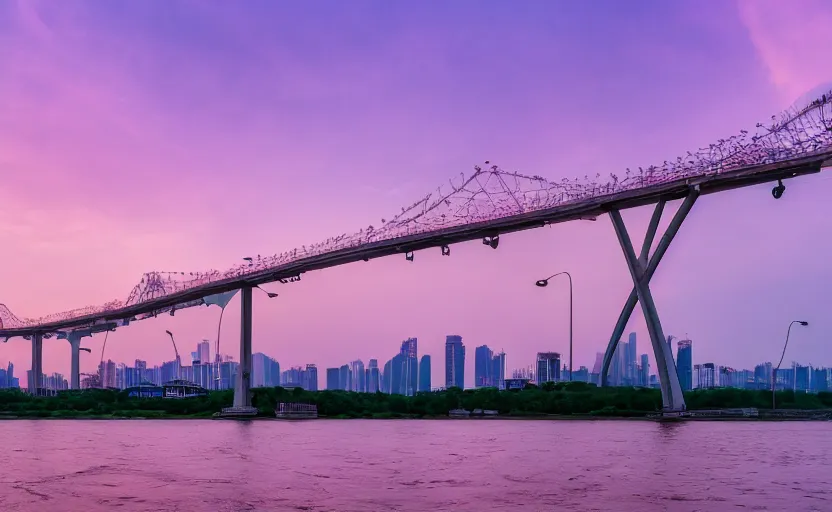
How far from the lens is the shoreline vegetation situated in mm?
65562

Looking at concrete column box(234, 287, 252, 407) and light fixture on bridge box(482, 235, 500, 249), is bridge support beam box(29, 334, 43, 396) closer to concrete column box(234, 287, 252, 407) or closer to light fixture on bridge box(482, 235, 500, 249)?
concrete column box(234, 287, 252, 407)

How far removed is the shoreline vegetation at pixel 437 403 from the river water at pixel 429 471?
16293mm

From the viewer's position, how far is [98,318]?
105m

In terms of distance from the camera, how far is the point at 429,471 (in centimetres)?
2897

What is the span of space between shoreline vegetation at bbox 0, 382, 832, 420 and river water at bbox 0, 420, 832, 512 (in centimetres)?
1629

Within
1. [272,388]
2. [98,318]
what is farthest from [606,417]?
[98,318]

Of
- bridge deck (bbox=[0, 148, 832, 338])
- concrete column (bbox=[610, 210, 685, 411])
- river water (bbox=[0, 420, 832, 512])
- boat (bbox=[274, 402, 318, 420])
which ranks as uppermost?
bridge deck (bbox=[0, 148, 832, 338])

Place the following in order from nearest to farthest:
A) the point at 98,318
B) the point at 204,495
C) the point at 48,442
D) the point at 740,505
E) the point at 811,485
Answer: the point at 740,505
the point at 204,495
the point at 811,485
the point at 48,442
the point at 98,318

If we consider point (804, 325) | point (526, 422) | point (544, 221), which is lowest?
point (526, 422)

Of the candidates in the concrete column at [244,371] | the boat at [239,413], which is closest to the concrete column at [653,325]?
the concrete column at [244,371]

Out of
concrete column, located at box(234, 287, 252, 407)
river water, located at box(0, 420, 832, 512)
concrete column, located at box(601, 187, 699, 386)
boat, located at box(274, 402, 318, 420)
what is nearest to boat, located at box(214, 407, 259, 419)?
concrete column, located at box(234, 287, 252, 407)

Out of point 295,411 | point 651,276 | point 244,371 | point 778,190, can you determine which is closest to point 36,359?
point 244,371

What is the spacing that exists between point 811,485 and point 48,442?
116ft

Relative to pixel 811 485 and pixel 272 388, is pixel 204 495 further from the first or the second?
pixel 272 388
